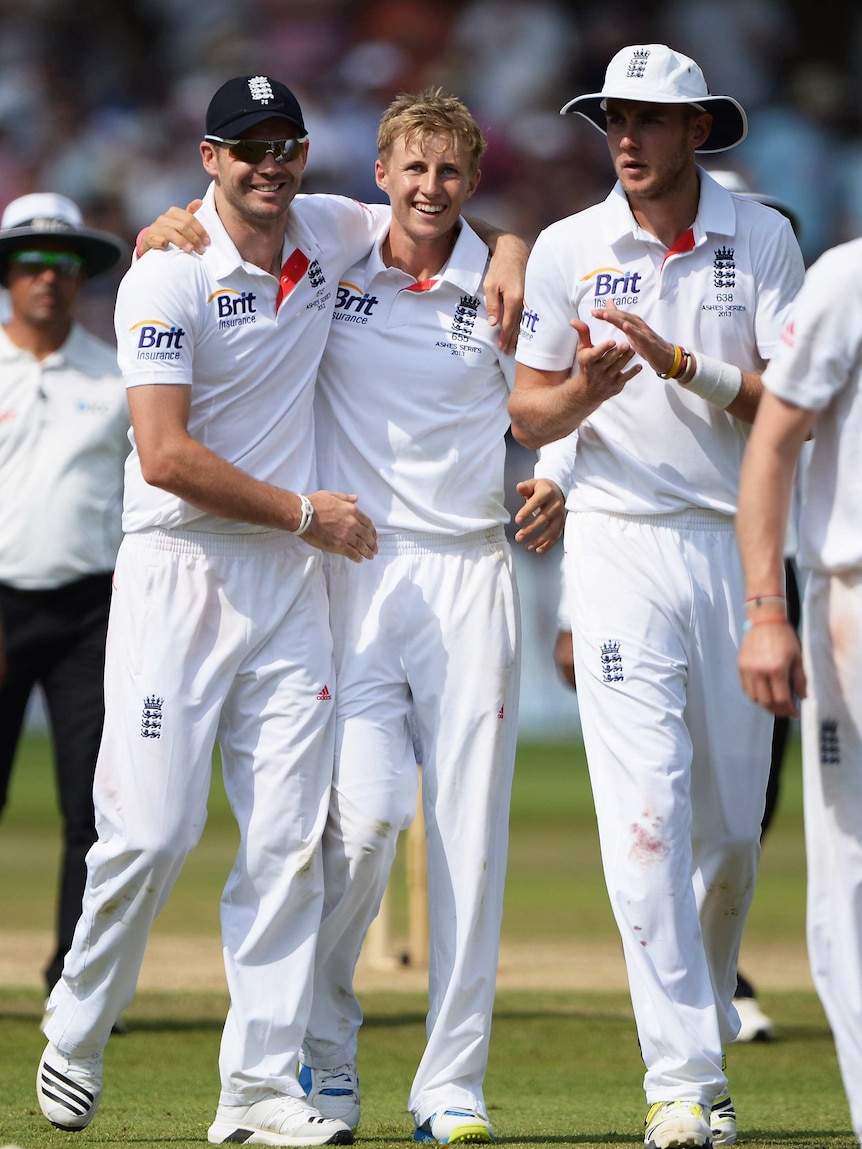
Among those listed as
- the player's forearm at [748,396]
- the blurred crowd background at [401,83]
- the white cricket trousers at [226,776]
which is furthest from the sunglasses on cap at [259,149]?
the blurred crowd background at [401,83]

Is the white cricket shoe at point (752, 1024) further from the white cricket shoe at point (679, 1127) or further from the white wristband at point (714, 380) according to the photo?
the white wristband at point (714, 380)

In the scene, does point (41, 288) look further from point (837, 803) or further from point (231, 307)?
point (837, 803)

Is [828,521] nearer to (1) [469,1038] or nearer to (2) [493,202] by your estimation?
(1) [469,1038]

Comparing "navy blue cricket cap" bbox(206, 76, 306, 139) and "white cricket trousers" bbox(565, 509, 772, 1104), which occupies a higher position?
"navy blue cricket cap" bbox(206, 76, 306, 139)

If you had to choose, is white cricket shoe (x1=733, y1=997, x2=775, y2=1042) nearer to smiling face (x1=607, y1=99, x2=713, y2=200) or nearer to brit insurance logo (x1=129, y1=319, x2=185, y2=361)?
smiling face (x1=607, y1=99, x2=713, y2=200)

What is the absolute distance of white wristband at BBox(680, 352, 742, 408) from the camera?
4.72m

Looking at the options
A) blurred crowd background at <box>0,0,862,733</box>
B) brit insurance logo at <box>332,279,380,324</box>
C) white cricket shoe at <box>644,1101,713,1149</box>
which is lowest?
white cricket shoe at <box>644,1101,713,1149</box>

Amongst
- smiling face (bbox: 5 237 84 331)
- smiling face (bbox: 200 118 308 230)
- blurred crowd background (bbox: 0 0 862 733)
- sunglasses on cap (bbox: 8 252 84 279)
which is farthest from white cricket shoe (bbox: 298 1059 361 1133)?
blurred crowd background (bbox: 0 0 862 733)

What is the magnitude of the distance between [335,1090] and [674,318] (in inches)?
88.1

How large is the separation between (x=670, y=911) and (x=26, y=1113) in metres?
1.89

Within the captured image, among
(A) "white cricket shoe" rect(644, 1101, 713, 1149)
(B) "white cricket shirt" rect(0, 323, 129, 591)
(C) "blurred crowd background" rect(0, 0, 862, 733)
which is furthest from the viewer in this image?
(C) "blurred crowd background" rect(0, 0, 862, 733)

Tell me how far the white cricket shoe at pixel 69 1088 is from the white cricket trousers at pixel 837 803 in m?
2.11

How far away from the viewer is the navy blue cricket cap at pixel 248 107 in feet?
16.3

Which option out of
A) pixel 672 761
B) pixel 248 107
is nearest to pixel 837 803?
pixel 672 761
